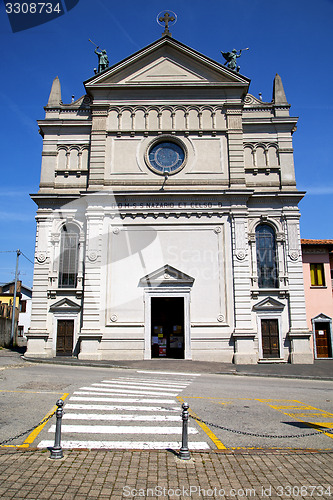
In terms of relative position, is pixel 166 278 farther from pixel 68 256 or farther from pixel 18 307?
pixel 18 307

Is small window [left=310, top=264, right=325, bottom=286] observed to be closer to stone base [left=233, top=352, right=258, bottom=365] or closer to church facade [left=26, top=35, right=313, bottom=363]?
church facade [left=26, top=35, right=313, bottom=363]

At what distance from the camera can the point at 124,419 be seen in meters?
9.13

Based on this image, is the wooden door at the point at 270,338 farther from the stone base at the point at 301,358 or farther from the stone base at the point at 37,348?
the stone base at the point at 37,348

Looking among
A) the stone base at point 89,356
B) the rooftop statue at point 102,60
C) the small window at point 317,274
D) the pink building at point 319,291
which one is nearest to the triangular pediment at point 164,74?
the rooftop statue at point 102,60

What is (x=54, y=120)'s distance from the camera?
27.8 metres

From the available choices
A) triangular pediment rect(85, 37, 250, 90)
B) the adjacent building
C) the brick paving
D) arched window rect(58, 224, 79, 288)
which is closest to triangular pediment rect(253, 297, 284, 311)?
arched window rect(58, 224, 79, 288)

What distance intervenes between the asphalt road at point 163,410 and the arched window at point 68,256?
10076mm

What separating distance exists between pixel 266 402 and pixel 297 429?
115 inches

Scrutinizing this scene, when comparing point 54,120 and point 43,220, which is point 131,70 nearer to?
point 54,120

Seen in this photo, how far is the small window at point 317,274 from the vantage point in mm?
28859

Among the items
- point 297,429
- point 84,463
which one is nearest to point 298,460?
point 297,429

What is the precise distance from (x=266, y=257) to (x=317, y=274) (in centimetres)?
566

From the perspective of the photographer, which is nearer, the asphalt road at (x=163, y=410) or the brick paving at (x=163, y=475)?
the brick paving at (x=163, y=475)

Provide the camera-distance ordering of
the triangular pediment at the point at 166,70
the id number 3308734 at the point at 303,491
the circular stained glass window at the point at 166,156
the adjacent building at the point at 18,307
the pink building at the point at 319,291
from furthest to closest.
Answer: the adjacent building at the point at 18,307
the triangular pediment at the point at 166,70
the pink building at the point at 319,291
the circular stained glass window at the point at 166,156
the id number 3308734 at the point at 303,491
